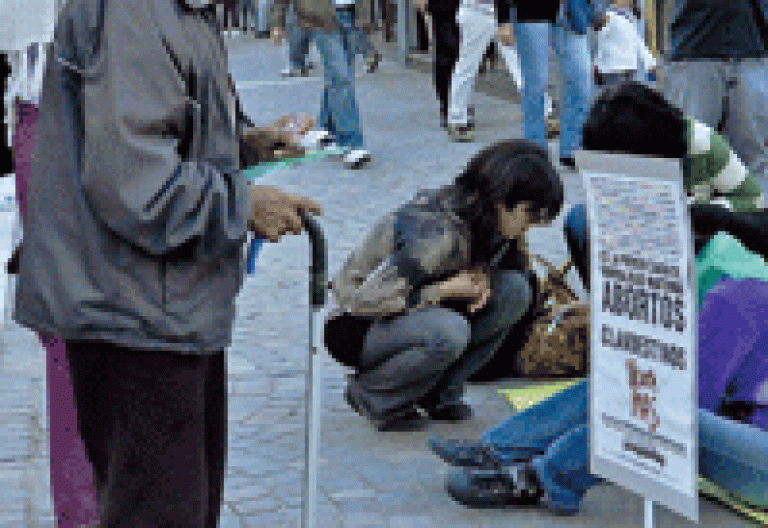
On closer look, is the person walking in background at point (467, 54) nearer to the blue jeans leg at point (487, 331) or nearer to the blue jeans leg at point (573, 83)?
the blue jeans leg at point (573, 83)

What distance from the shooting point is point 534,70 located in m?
10.2

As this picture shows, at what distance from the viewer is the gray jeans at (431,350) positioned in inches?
203

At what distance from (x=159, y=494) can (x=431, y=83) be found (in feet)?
44.6

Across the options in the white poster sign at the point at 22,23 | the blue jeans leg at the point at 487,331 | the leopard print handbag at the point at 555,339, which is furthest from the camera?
the leopard print handbag at the point at 555,339

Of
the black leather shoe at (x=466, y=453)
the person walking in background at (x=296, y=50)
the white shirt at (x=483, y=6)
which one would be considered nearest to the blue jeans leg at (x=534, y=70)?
the white shirt at (x=483, y=6)

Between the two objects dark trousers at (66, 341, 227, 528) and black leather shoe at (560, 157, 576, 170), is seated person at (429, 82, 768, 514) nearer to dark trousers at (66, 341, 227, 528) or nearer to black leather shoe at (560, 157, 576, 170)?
dark trousers at (66, 341, 227, 528)

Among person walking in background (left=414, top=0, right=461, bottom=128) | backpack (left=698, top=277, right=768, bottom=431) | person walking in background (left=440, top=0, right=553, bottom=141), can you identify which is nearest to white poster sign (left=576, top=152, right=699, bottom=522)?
backpack (left=698, top=277, right=768, bottom=431)

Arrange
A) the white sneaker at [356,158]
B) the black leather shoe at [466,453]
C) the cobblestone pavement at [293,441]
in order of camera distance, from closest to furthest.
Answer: the cobblestone pavement at [293,441] < the black leather shoe at [466,453] < the white sneaker at [356,158]

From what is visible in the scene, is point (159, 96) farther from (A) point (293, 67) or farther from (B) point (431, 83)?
(A) point (293, 67)

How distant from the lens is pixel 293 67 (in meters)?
17.7

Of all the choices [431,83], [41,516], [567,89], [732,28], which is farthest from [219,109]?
[431,83]

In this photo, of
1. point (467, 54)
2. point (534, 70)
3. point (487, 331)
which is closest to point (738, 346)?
point (487, 331)

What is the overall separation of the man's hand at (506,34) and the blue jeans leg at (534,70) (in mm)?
182

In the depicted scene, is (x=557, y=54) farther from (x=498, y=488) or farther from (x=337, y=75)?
(x=498, y=488)
